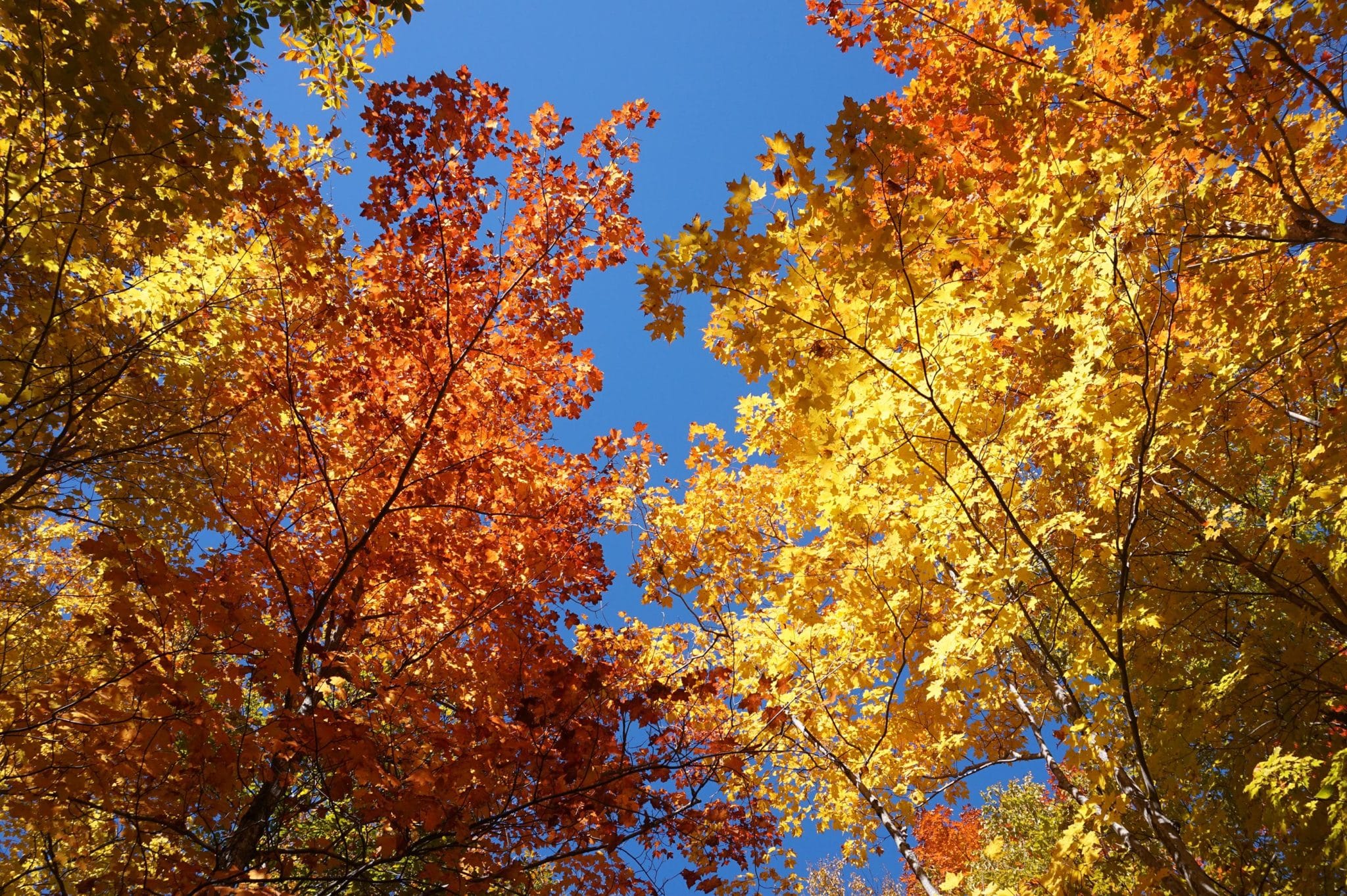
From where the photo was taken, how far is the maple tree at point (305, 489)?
3.23 metres

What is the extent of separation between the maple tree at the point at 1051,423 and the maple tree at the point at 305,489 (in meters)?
1.43

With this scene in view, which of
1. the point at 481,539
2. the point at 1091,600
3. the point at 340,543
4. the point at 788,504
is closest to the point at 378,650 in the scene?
the point at 340,543

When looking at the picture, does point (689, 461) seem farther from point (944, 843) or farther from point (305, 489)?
point (944, 843)

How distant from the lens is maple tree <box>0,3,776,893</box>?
3229 millimetres

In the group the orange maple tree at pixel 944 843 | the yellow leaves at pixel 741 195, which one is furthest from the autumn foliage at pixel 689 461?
the orange maple tree at pixel 944 843

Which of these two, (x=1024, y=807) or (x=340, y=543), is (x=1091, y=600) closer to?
(x=340, y=543)

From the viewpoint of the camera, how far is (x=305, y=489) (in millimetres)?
5355

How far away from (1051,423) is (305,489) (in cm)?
574

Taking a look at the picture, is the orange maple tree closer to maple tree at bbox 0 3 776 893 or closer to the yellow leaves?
maple tree at bbox 0 3 776 893

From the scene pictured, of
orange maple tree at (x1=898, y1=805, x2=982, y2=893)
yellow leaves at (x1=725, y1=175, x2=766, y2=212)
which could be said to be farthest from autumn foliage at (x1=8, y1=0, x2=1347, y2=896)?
orange maple tree at (x1=898, y1=805, x2=982, y2=893)

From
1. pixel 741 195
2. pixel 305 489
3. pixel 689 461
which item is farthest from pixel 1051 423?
pixel 305 489

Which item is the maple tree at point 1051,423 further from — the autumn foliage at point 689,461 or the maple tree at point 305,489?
the maple tree at point 305,489

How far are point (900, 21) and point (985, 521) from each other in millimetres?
4671

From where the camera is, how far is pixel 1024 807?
51.8 feet
